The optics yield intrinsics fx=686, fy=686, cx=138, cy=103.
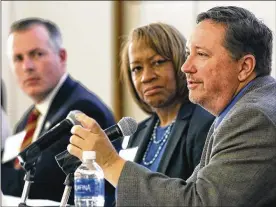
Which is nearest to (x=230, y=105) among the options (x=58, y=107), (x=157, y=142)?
(x=157, y=142)

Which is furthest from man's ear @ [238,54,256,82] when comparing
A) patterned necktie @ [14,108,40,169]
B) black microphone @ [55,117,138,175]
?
patterned necktie @ [14,108,40,169]

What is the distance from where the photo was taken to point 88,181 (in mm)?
1938

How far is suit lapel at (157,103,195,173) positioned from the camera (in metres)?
2.78

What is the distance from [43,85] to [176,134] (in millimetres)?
1190

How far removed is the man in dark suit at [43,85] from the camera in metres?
3.46

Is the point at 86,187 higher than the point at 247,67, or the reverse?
the point at 247,67

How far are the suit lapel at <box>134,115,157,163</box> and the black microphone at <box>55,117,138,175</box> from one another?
36.0 inches

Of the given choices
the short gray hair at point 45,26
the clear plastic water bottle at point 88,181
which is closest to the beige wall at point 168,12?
the short gray hair at point 45,26

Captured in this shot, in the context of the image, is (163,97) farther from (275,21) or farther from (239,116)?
(275,21)

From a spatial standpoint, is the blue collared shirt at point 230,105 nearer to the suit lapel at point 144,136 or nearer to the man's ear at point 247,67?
the man's ear at point 247,67

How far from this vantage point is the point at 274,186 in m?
1.88

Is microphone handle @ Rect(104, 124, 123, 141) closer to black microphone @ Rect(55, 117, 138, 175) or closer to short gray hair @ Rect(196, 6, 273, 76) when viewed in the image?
black microphone @ Rect(55, 117, 138, 175)

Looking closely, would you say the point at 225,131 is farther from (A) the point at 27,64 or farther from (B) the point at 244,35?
(A) the point at 27,64

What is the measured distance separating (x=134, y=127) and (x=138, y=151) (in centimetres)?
94
